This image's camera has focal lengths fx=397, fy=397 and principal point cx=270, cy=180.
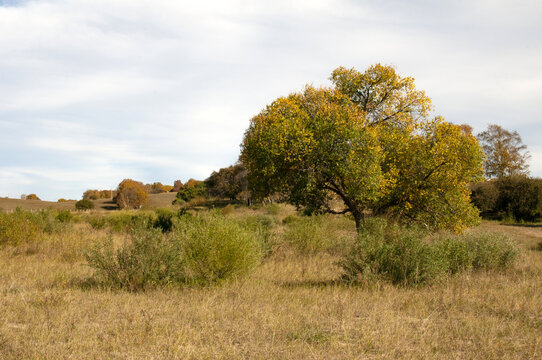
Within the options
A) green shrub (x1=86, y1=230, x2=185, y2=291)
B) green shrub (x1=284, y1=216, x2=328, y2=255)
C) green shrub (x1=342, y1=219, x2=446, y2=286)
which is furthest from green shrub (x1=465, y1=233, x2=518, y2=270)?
green shrub (x1=86, y1=230, x2=185, y2=291)

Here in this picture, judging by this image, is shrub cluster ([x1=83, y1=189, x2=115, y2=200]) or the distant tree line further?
shrub cluster ([x1=83, y1=189, x2=115, y2=200])

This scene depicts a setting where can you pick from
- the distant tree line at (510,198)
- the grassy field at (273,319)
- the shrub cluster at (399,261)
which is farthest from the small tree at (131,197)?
the shrub cluster at (399,261)

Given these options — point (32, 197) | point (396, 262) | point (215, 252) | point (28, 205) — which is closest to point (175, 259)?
point (215, 252)

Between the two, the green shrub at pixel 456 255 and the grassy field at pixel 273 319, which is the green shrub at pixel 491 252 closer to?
the green shrub at pixel 456 255

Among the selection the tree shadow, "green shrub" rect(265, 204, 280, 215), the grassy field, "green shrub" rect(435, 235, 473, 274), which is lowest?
the tree shadow

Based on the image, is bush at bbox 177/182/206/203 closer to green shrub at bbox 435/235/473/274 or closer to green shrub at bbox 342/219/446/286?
green shrub at bbox 435/235/473/274

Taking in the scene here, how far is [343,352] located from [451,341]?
1.50 metres

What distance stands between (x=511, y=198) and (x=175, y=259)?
32686 millimetres

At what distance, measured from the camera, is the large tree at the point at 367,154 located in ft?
44.1

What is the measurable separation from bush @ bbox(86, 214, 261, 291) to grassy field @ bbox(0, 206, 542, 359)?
1.15ft

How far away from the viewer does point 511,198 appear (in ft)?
107

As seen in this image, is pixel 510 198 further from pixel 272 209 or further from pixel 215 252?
pixel 215 252

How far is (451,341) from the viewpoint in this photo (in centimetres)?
504

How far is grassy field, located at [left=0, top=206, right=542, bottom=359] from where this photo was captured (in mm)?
4633
